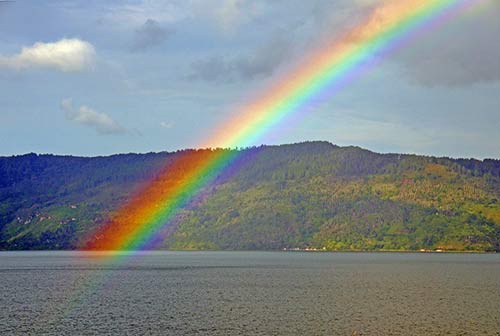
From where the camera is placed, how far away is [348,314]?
110 metres

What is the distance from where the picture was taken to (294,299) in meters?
134

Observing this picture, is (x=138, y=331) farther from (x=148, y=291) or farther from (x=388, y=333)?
(x=148, y=291)

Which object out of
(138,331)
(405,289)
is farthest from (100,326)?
(405,289)

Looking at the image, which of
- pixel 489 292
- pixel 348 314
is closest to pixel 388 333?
pixel 348 314

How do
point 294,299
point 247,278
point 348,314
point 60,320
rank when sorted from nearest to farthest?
1. point 60,320
2. point 348,314
3. point 294,299
4. point 247,278

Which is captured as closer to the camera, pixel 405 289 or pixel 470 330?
pixel 470 330

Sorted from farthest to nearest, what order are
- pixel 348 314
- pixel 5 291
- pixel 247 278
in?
pixel 247 278, pixel 5 291, pixel 348 314

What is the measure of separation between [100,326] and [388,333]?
3887 cm

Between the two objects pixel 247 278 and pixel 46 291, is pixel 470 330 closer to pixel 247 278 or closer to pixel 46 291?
pixel 46 291

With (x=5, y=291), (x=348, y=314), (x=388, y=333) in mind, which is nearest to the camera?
(x=388, y=333)

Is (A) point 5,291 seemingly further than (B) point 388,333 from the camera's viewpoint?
Yes

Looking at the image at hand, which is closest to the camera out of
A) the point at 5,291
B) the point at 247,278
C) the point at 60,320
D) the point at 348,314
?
the point at 60,320

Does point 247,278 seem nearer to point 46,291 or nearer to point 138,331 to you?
point 46,291

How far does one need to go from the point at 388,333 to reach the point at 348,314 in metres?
19.1
